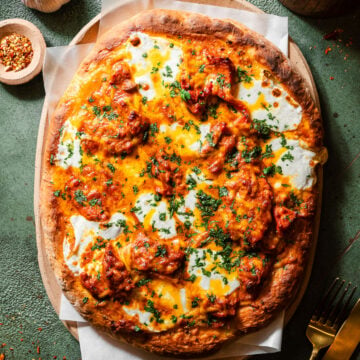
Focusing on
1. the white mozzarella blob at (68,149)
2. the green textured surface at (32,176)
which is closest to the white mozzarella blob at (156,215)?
the white mozzarella blob at (68,149)

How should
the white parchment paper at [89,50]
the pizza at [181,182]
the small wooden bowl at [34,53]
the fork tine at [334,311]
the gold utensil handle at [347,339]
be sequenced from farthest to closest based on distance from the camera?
1. the small wooden bowl at [34,53]
2. the fork tine at [334,311]
3. the gold utensil handle at [347,339]
4. the white parchment paper at [89,50]
5. the pizza at [181,182]

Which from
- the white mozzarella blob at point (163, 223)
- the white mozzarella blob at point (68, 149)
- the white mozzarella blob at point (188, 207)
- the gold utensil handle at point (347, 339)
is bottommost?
the gold utensil handle at point (347, 339)

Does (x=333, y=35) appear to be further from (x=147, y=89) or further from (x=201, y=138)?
(x=147, y=89)

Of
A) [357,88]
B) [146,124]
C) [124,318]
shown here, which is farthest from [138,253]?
[357,88]

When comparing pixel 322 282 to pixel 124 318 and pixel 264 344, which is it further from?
pixel 124 318

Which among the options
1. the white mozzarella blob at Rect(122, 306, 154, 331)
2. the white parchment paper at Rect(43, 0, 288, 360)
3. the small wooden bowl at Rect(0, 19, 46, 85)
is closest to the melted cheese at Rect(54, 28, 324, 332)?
the white mozzarella blob at Rect(122, 306, 154, 331)

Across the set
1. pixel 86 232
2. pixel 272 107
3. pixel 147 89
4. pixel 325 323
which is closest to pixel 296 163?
pixel 272 107

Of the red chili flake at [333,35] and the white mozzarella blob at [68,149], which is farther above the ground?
the red chili flake at [333,35]

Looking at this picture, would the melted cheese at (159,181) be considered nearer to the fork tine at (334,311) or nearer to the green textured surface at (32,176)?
the green textured surface at (32,176)
